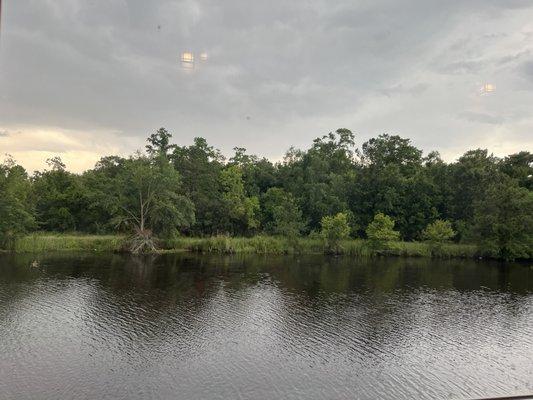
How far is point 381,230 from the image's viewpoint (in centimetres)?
5950

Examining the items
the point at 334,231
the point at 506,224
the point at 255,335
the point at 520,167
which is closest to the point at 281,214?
the point at 334,231

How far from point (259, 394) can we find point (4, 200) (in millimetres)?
48133

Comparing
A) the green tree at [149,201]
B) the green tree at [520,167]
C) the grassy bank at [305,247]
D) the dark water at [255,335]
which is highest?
the green tree at [520,167]

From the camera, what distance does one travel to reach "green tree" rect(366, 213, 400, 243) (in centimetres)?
5906

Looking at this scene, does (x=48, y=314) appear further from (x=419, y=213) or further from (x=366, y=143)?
(x=366, y=143)

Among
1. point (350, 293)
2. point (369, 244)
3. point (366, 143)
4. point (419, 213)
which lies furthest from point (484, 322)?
point (366, 143)

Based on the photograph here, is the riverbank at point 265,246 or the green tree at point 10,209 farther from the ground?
the green tree at point 10,209

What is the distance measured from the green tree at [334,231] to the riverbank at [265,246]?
0.73 m

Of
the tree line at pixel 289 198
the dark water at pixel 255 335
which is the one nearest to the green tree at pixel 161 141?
the tree line at pixel 289 198

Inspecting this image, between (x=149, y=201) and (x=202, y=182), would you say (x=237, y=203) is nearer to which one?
(x=202, y=182)

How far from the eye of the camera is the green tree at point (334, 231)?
5962cm

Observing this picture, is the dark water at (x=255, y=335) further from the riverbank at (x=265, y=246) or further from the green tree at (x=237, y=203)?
the green tree at (x=237, y=203)

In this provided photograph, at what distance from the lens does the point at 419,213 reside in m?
63.7

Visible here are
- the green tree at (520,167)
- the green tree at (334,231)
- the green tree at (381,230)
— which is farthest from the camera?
the green tree at (520,167)
